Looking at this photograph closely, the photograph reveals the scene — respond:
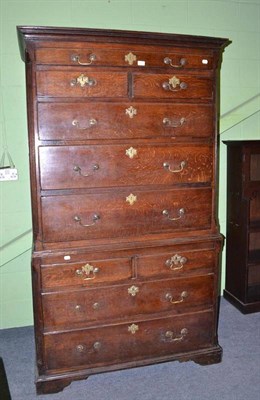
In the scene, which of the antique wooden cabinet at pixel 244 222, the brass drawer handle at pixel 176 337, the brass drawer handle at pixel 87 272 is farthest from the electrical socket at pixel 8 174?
the antique wooden cabinet at pixel 244 222

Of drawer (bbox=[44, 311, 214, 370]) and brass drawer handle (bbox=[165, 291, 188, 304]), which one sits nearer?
drawer (bbox=[44, 311, 214, 370])

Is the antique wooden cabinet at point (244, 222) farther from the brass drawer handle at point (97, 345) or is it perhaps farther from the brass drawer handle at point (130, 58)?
the brass drawer handle at point (97, 345)

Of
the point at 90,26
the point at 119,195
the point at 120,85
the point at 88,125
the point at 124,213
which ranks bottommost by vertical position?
the point at 124,213

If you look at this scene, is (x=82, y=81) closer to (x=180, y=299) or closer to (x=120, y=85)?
(x=120, y=85)

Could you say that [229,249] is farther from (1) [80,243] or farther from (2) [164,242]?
(1) [80,243]

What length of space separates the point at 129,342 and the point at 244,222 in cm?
134

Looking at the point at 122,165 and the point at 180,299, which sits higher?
the point at 122,165

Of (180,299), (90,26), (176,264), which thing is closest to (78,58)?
(90,26)

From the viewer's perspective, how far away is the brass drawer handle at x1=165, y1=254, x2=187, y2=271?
2188 mm

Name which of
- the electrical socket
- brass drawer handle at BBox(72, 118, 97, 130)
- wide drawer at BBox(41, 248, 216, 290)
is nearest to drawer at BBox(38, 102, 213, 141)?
brass drawer handle at BBox(72, 118, 97, 130)

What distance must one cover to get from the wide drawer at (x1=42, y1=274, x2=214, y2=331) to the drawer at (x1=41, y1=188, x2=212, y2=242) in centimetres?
31

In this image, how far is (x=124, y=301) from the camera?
84.4 inches

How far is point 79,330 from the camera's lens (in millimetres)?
2088

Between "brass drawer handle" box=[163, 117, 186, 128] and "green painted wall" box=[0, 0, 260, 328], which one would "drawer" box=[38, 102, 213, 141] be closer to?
"brass drawer handle" box=[163, 117, 186, 128]
